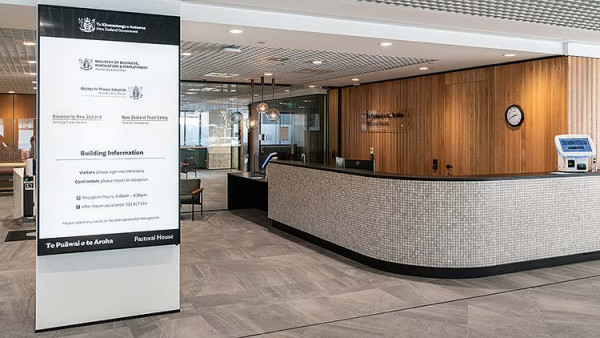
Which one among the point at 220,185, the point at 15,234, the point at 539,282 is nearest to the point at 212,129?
the point at 220,185

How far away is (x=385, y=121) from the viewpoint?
1047 cm

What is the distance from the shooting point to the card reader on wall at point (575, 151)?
6316 millimetres

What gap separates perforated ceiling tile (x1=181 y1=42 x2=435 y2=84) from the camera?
282 inches

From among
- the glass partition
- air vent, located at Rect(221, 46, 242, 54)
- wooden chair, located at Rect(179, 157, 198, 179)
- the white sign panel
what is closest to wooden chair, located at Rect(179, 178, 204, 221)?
wooden chair, located at Rect(179, 157, 198, 179)

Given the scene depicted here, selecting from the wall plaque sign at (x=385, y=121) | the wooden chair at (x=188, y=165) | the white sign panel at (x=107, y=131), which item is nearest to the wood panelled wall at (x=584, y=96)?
the wall plaque sign at (x=385, y=121)

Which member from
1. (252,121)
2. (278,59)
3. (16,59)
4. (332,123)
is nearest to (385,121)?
(332,123)

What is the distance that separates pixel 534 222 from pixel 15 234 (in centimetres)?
736

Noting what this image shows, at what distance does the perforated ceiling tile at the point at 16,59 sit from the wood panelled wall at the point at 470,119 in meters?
6.41

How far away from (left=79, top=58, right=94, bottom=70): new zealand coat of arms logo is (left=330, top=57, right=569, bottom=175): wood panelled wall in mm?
5935

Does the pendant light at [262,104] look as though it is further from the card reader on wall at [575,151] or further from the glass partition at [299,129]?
the card reader on wall at [575,151]

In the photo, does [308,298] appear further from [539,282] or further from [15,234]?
[15,234]

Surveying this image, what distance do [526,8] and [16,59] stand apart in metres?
7.40

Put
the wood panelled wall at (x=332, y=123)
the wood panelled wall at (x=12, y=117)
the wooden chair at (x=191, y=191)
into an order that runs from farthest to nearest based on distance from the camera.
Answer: the wood panelled wall at (x=12, y=117) < the wood panelled wall at (x=332, y=123) < the wooden chair at (x=191, y=191)

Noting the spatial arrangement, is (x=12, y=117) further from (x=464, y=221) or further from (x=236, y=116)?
(x=464, y=221)
